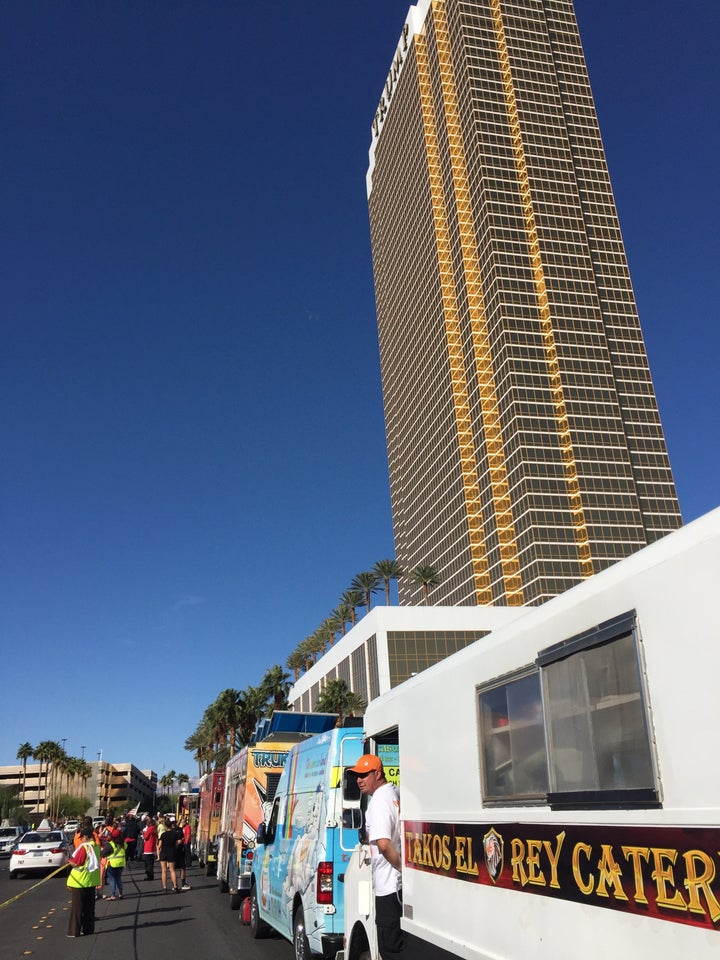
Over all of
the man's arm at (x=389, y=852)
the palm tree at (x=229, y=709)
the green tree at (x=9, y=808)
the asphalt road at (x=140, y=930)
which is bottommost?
the green tree at (x=9, y=808)

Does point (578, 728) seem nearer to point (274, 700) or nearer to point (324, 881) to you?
point (324, 881)

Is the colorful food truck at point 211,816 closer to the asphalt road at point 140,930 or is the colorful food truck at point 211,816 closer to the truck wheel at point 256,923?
the asphalt road at point 140,930

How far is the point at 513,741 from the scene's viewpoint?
476 centimetres

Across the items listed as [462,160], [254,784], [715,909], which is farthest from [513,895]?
[462,160]

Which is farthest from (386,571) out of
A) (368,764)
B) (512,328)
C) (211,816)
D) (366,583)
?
(368,764)

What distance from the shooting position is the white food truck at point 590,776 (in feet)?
10.7

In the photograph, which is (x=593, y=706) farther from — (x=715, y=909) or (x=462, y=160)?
(x=462, y=160)

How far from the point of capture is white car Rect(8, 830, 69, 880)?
28.3 m

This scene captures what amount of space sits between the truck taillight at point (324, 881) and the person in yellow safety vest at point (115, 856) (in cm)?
1217

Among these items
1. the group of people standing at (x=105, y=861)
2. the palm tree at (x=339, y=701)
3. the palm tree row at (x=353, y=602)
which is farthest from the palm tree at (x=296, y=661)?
the group of people standing at (x=105, y=861)

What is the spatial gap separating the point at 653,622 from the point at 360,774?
3.74 meters

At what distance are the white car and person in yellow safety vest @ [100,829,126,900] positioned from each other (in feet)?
33.0

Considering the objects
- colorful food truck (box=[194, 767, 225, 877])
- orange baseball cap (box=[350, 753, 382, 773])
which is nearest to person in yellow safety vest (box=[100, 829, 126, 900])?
colorful food truck (box=[194, 767, 225, 877])

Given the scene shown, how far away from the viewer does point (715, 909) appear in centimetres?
302
